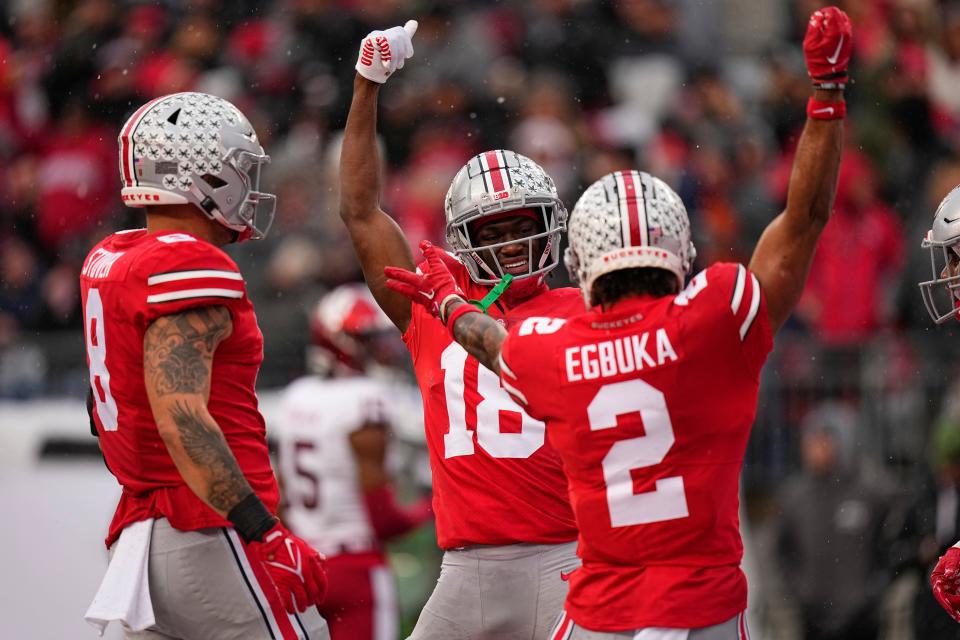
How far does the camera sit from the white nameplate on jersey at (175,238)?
3.79 meters

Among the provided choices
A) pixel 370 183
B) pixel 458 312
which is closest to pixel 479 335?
pixel 458 312

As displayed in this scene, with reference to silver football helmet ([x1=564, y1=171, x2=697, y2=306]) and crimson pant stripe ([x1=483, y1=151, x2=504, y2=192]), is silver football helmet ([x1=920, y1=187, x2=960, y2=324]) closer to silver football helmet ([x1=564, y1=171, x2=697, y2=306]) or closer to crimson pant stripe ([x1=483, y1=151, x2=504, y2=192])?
silver football helmet ([x1=564, y1=171, x2=697, y2=306])

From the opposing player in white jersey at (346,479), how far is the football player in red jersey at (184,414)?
1999 millimetres

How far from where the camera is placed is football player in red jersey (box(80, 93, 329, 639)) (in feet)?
11.9

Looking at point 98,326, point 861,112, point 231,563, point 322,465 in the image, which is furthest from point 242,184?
point 861,112

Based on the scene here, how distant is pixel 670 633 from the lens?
321 cm

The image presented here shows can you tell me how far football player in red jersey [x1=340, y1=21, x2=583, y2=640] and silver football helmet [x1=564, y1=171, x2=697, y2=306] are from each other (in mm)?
728

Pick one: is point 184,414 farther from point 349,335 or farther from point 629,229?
point 349,335

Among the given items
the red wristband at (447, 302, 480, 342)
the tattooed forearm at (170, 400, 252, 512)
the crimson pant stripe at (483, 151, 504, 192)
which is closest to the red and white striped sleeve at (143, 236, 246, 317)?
the tattooed forearm at (170, 400, 252, 512)

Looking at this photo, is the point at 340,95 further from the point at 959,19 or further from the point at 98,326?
the point at 98,326

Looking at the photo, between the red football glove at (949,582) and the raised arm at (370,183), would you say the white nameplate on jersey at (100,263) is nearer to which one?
the raised arm at (370,183)

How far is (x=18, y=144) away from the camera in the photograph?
11102 mm

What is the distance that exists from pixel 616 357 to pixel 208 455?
109 cm

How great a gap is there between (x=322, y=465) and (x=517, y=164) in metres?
2.15
